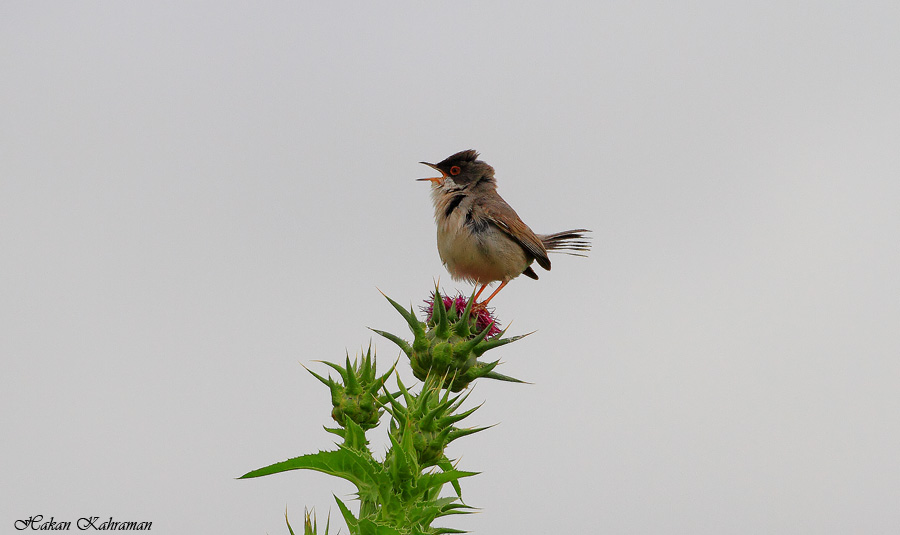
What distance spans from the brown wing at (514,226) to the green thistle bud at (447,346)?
11.4 ft

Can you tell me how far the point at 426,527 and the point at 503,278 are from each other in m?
5.14

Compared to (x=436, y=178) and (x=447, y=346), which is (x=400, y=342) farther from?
(x=436, y=178)

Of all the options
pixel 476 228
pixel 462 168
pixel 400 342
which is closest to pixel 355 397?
pixel 400 342

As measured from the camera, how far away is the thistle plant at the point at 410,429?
14.0 ft

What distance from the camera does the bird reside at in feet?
29.0

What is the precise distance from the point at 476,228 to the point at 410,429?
182 inches

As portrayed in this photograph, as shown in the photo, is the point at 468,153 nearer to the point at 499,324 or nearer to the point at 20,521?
the point at 499,324

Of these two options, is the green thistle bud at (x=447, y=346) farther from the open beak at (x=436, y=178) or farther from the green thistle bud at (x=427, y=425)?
the open beak at (x=436, y=178)

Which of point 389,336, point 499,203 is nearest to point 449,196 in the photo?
point 499,203

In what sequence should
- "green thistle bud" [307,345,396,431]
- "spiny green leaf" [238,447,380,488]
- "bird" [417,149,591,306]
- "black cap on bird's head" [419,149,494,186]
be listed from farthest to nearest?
"black cap on bird's head" [419,149,494,186], "bird" [417,149,591,306], "green thistle bud" [307,345,396,431], "spiny green leaf" [238,447,380,488]

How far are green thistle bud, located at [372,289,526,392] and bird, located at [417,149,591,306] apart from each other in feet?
9.31

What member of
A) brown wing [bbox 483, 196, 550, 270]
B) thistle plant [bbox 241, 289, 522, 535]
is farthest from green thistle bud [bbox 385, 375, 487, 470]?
brown wing [bbox 483, 196, 550, 270]

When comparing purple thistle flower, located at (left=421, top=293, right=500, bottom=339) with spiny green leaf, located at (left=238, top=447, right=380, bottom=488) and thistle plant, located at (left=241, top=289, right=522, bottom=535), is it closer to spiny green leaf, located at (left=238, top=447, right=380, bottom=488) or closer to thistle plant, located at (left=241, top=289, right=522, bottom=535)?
thistle plant, located at (left=241, top=289, right=522, bottom=535)

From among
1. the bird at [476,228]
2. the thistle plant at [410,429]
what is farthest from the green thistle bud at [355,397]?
the bird at [476,228]
